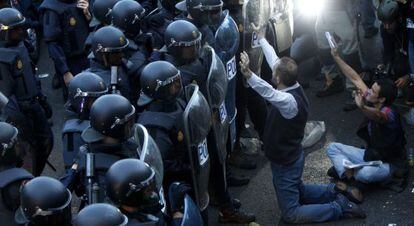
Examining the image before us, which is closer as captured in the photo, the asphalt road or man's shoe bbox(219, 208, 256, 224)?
man's shoe bbox(219, 208, 256, 224)

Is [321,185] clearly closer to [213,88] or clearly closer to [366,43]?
[213,88]

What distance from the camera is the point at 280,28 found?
28.8 feet

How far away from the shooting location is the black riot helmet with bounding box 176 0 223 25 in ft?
23.2

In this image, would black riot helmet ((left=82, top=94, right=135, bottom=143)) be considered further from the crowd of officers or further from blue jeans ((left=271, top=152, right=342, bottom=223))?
blue jeans ((left=271, top=152, right=342, bottom=223))

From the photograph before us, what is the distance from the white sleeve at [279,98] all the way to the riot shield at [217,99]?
286 mm

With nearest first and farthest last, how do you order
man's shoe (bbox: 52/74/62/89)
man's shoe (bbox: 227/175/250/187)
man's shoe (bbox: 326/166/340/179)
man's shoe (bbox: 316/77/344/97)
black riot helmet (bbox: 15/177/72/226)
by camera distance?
black riot helmet (bbox: 15/177/72/226), man's shoe (bbox: 326/166/340/179), man's shoe (bbox: 227/175/250/187), man's shoe (bbox: 316/77/344/97), man's shoe (bbox: 52/74/62/89)

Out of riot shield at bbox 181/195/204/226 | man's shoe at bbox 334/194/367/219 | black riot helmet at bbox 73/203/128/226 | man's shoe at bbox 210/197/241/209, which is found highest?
black riot helmet at bbox 73/203/128/226

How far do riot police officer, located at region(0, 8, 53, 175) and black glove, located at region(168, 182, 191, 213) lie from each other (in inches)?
92.1

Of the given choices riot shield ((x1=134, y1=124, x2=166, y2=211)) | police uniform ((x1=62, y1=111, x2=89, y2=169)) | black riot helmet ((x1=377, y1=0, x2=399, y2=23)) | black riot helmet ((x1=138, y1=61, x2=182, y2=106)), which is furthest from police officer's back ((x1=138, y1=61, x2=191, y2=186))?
black riot helmet ((x1=377, y1=0, x2=399, y2=23))

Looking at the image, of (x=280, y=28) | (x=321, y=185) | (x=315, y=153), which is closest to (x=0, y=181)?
(x=321, y=185)

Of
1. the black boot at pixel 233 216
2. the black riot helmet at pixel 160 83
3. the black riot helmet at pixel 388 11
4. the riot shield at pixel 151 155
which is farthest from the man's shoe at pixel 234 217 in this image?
the black riot helmet at pixel 388 11

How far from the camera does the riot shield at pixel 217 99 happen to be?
6281mm

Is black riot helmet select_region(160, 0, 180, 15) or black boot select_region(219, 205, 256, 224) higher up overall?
black riot helmet select_region(160, 0, 180, 15)

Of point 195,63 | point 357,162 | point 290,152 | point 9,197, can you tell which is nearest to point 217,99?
point 195,63
